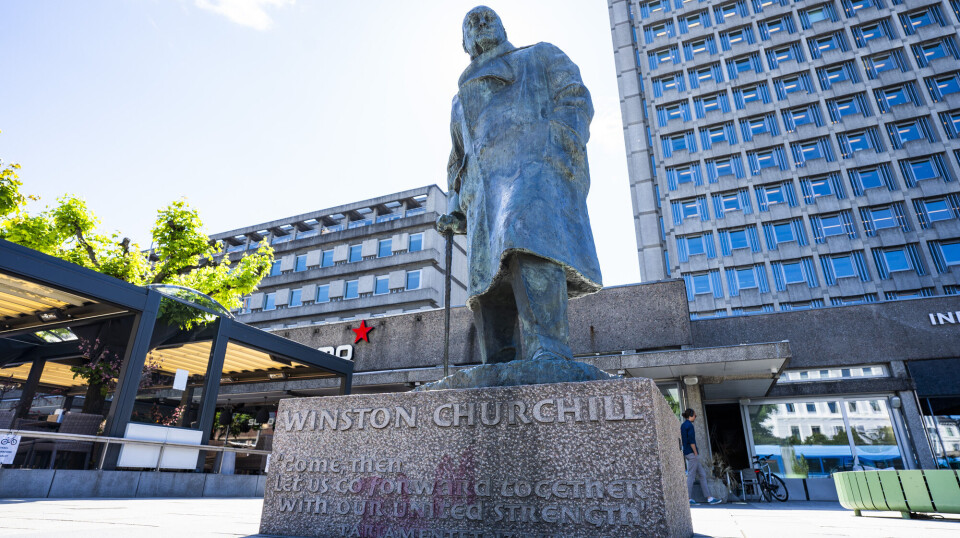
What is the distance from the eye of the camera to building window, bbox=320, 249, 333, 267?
45.2 meters

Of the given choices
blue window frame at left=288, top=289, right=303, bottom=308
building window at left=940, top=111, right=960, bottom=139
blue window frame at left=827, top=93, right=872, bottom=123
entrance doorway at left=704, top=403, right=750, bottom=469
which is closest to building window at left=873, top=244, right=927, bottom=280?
building window at left=940, top=111, right=960, bottom=139

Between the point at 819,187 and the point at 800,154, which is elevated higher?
the point at 800,154

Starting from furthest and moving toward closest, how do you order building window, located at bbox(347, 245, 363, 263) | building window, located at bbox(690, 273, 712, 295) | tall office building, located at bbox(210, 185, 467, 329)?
building window, located at bbox(347, 245, 363, 263), tall office building, located at bbox(210, 185, 467, 329), building window, located at bbox(690, 273, 712, 295)

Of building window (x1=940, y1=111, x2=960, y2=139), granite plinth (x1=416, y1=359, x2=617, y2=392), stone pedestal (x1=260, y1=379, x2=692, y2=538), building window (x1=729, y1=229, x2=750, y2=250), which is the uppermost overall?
building window (x1=940, y1=111, x2=960, y2=139)

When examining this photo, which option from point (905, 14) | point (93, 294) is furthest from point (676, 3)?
point (93, 294)

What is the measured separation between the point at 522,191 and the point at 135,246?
17.7 meters

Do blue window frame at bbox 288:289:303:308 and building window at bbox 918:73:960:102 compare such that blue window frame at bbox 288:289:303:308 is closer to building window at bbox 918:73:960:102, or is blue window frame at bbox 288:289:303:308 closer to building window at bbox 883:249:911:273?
building window at bbox 883:249:911:273

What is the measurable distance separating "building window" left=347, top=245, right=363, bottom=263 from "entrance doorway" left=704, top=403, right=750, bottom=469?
3226 cm

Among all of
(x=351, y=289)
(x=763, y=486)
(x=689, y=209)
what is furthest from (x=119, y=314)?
(x=351, y=289)

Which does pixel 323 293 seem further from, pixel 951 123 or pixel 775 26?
pixel 951 123

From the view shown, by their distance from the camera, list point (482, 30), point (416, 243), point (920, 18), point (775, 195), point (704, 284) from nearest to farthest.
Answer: point (482, 30) < point (704, 284) < point (775, 195) < point (920, 18) < point (416, 243)

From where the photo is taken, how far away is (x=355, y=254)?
4438 centimetres

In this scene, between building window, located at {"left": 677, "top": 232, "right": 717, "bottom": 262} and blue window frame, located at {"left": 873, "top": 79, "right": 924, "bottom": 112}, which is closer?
blue window frame, located at {"left": 873, "top": 79, "right": 924, "bottom": 112}

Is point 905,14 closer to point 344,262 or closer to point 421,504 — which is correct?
point 344,262
